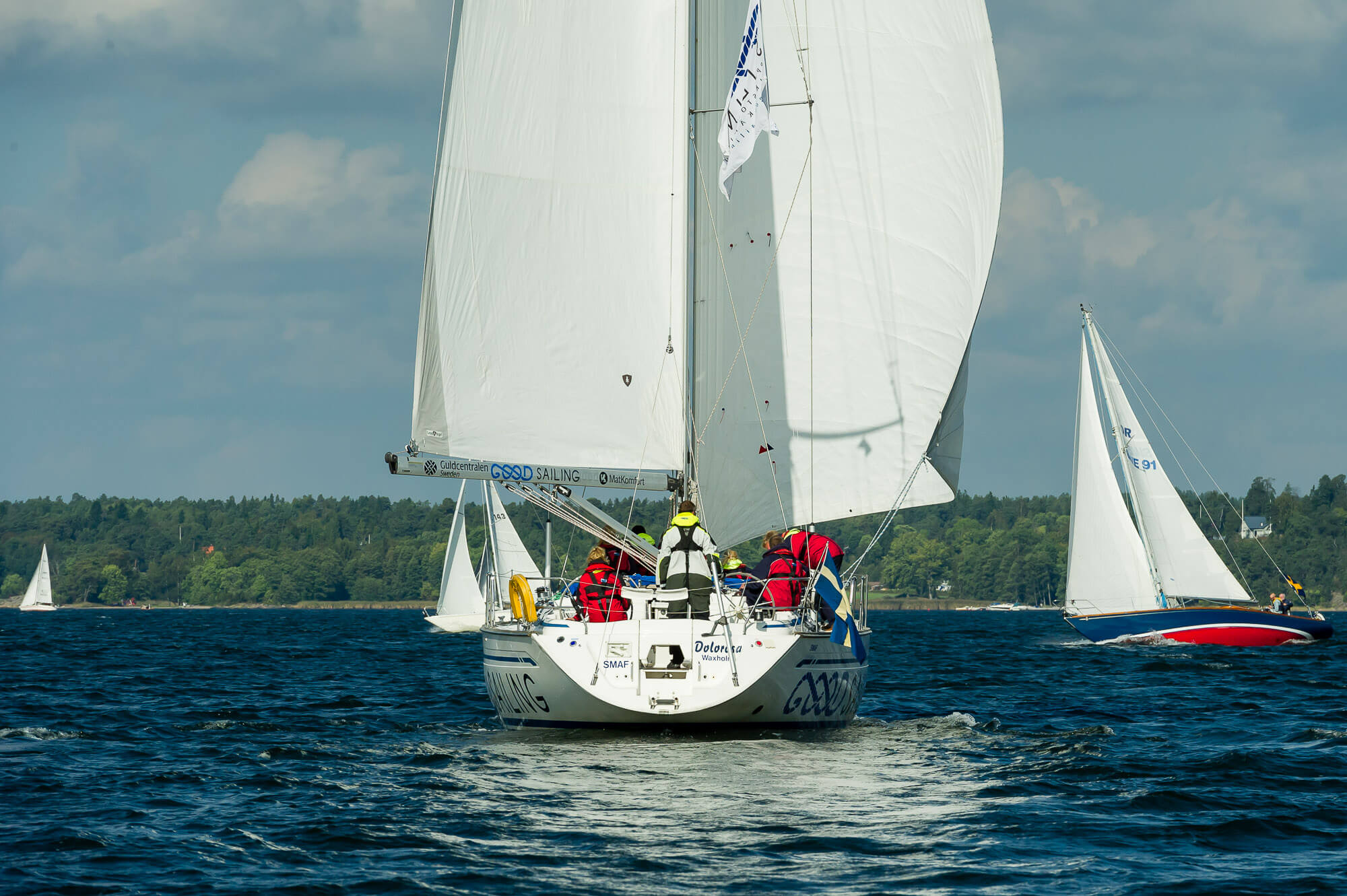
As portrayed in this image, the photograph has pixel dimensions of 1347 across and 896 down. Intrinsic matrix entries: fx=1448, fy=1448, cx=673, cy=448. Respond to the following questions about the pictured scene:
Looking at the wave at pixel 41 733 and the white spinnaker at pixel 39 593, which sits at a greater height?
the white spinnaker at pixel 39 593

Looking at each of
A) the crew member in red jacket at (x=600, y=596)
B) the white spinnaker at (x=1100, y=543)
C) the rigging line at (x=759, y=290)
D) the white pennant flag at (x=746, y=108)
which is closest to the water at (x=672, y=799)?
the crew member in red jacket at (x=600, y=596)

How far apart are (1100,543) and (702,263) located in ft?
89.9

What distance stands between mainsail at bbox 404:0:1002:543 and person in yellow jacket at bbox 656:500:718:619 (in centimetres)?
197

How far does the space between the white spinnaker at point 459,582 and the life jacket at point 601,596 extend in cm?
4548

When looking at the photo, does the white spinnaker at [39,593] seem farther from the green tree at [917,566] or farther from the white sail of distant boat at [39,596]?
the green tree at [917,566]

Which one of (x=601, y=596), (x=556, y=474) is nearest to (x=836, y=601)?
(x=601, y=596)

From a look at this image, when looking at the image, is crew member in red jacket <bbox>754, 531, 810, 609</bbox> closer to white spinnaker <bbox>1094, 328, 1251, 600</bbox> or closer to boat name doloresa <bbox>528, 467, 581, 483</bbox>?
boat name doloresa <bbox>528, 467, 581, 483</bbox>

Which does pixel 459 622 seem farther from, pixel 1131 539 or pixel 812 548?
pixel 812 548

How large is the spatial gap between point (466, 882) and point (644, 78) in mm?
11008

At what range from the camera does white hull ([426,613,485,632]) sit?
60.2 metres

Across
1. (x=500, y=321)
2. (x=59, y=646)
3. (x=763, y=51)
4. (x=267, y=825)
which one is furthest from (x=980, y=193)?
(x=59, y=646)

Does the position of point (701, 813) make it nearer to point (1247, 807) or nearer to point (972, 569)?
point (1247, 807)

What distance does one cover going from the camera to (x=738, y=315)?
17938mm

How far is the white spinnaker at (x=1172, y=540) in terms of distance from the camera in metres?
41.4
